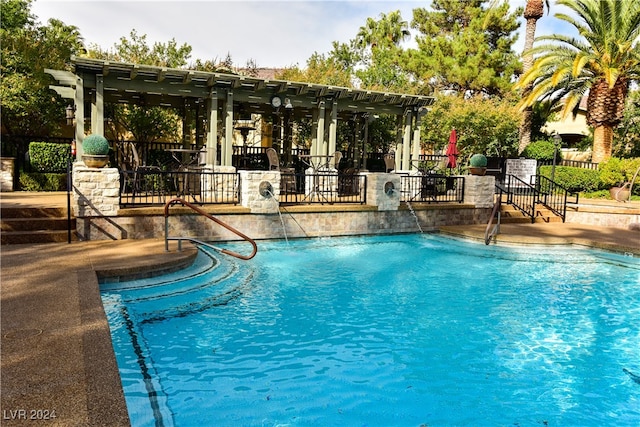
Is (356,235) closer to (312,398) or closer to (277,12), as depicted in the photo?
(312,398)

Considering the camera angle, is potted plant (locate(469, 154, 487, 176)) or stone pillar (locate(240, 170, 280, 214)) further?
potted plant (locate(469, 154, 487, 176))

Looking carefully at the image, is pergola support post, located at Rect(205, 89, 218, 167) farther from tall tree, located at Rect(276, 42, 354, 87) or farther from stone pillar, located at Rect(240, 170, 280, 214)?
tall tree, located at Rect(276, 42, 354, 87)

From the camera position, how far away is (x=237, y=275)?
780 centimetres

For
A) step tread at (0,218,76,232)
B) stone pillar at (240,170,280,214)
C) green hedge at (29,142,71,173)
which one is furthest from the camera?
green hedge at (29,142,71,173)

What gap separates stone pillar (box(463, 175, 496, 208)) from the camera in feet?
44.1

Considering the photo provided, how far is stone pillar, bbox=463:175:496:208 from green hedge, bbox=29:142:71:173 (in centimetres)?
1150

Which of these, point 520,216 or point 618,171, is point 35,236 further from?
point 618,171

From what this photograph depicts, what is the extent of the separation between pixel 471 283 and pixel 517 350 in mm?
2714

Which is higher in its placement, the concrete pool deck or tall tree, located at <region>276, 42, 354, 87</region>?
tall tree, located at <region>276, 42, 354, 87</region>

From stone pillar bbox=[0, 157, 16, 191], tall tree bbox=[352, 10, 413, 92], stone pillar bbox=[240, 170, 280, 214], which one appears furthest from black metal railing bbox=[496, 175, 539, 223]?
tall tree bbox=[352, 10, 413, 92]

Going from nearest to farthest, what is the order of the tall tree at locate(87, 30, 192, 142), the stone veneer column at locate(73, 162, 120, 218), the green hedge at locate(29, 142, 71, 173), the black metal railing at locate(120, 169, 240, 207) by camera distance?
the stone veneer column at locate(73, 162, 120, 218)
the black metal railing at locate(120, 169, 240, 207)
the green hedge at locate(29, 142, 71, 173)
the tall tree at locate(87, 30, 192, 142)

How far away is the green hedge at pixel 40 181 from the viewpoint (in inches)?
535

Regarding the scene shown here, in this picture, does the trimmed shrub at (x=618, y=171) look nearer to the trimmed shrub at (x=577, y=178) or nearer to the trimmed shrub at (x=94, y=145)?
the trimmed shrub at (x=577, y=178)

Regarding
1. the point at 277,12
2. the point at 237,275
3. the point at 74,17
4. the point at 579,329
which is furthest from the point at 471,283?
the point at 74,17
